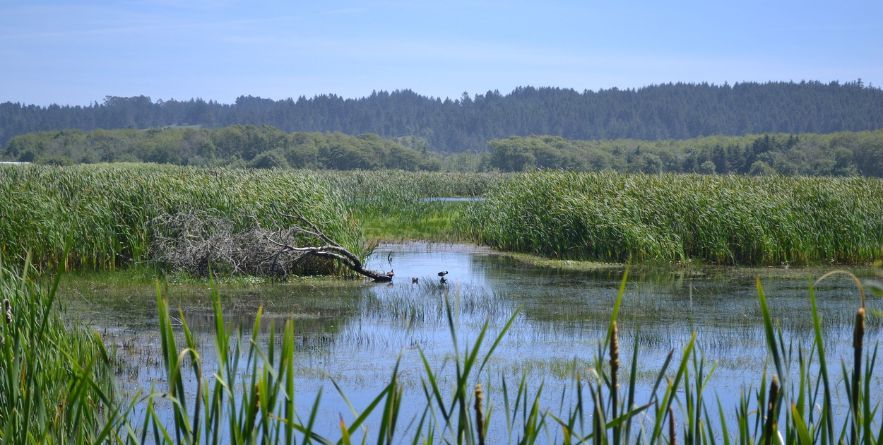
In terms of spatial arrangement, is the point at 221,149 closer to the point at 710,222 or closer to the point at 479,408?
the point at 710,222

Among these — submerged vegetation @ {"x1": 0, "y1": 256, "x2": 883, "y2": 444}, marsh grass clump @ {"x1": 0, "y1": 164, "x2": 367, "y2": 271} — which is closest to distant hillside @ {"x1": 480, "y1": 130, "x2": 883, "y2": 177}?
marsh grass clump @ {"x1": 0, "y1": 164, "x2": 367, "y2": 271}

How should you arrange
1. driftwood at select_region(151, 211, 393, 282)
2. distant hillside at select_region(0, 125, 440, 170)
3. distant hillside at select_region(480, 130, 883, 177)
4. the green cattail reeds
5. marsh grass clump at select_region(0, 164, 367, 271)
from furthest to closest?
distant hillside at select_region(0, 125, 440, 170)
distant hillside at select_region(480, 130, 883, 177)
marsh grass clump at select_region(0, 164, 367, 271)
driftwood at select_region(151, 211, 393, 282)
the green cattail reeds

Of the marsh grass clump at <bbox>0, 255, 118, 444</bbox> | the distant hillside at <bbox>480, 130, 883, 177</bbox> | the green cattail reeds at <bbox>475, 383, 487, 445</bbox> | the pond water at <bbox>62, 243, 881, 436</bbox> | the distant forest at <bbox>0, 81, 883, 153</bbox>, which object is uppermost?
the distant forest at <bbox>0, 81, 883, 153</bbox>

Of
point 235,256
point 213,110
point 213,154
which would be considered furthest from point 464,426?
point 213,110

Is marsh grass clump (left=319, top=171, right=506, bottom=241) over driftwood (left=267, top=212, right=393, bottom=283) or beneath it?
over

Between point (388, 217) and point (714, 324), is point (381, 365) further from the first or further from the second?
point (388, 217)

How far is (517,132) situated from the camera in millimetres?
174375

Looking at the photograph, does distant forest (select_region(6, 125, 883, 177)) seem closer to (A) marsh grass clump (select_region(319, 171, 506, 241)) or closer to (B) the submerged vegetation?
(A) marsh grass clump (select_region(319, 171, 506, 241))

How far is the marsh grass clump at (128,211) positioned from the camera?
633 inches

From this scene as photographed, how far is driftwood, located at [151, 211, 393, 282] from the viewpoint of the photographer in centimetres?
1566

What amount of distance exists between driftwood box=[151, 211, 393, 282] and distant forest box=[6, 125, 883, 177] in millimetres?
58698

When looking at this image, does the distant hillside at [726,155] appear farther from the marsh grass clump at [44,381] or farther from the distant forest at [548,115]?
the distant forest at [548,115]

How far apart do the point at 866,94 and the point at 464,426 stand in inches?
7084

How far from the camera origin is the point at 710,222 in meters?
18.8
